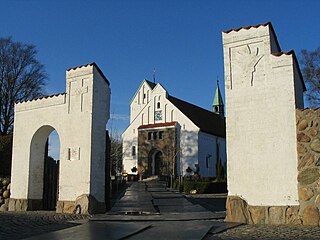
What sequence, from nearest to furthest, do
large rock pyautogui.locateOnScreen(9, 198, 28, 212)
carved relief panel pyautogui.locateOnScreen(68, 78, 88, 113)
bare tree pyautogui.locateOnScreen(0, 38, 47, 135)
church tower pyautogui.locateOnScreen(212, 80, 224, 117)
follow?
carved relief panel pyautogui.locateOnScreen(68, 78, 88, 113) < large rock pyautogui.locateOnScreen(9, 198, 28, 212) < bare tree pyautogui.locateOnScreen(0, 38, 47, 135) < church tower pyautogui.locateOnScreen(212, 80, 224, 117)

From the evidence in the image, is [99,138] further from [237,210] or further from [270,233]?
[270,233]

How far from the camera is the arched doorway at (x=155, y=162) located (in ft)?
148

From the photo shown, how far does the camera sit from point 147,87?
52.4m

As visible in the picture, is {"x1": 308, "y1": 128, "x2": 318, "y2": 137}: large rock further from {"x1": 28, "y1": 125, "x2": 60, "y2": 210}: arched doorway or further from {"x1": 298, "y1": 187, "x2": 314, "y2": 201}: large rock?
{"x1": 28, "y1": 125, "x2": 60, "y2": 210}: arched doorway

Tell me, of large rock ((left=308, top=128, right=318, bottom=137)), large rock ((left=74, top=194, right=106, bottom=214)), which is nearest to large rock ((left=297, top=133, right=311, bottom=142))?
large rock ((left=308, top=128, right=318, bottom=137))

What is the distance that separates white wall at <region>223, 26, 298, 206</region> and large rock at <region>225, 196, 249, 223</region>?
169 mm

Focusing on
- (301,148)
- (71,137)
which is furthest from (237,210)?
(71,137)

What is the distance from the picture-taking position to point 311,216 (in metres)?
8.82

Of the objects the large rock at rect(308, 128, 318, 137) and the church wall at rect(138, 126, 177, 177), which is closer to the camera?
the large rock at rect(308, 128, 318, 137)

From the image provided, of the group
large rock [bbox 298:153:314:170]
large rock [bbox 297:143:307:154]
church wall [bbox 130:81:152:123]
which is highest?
church wall [bbox 130:81:152:123]

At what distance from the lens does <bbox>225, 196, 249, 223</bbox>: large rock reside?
31.8ft


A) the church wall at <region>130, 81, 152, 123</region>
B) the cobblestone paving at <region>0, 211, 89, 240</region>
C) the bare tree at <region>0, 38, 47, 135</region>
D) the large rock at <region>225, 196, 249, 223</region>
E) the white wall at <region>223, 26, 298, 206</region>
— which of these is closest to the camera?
the cobblestone paving at <region>0, 211, 89, 240</region>

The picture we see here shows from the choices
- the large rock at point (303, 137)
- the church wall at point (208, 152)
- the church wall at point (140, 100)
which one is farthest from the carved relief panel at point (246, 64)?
the church wall at point (140, 100)

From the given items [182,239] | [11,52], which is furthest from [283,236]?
[11,52]
